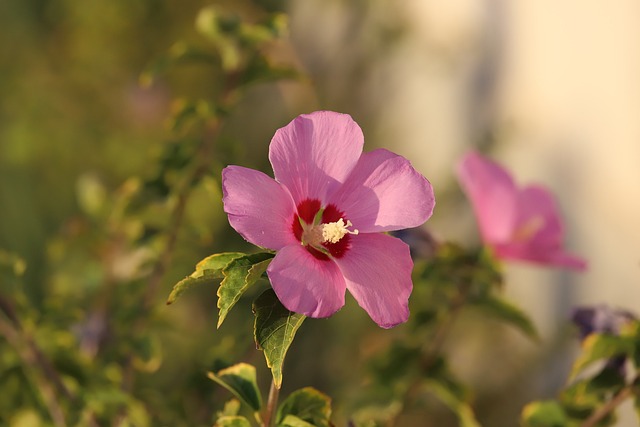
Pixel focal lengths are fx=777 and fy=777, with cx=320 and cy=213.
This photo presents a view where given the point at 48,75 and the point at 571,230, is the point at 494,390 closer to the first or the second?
the point at 571,230

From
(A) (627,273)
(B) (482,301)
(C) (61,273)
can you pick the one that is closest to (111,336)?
(C) (61,273)

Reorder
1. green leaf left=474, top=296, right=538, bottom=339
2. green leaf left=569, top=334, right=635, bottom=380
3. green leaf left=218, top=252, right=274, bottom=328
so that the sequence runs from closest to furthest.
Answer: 1. green leaf left=218, top=252, right=274, bottom=328
2. green leaf left=569, top=334, right=635, bottom=380
3. green leaf left=474, top=296, right=538, bottom=339

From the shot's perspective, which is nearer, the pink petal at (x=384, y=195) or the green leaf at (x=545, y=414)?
the pink petal at (x=384, y=195)

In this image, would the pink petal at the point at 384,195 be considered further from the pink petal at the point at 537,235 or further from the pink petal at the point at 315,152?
the pink petal at the point at 537,235

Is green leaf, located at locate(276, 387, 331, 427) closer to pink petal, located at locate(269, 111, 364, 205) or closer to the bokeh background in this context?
pink petal, located at locate(269, 111, 364, 205)

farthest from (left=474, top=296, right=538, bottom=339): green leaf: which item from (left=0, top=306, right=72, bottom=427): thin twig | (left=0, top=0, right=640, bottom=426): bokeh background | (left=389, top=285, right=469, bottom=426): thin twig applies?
(left=0, top=0, right=640, bottom=426): bokeh background

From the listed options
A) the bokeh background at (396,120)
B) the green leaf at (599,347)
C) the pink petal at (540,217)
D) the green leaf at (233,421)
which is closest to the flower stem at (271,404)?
the green leaf at (233,421)
